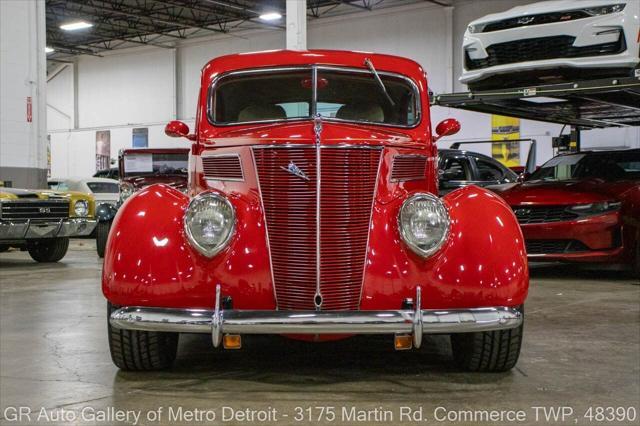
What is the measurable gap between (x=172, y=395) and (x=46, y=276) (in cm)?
592

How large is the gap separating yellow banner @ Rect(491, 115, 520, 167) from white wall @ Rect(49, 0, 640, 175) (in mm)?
216

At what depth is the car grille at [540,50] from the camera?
679 centimetres

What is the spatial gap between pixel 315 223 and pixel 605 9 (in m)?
4.39

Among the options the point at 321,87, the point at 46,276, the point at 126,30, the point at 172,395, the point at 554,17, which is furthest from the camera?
the point at 126,30

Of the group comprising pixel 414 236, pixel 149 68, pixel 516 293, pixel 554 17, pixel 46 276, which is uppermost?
pixel 149 68

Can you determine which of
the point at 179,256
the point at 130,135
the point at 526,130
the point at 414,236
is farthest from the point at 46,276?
the point at 130,135

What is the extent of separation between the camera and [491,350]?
12.9 ft

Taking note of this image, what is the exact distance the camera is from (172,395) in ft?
11.8

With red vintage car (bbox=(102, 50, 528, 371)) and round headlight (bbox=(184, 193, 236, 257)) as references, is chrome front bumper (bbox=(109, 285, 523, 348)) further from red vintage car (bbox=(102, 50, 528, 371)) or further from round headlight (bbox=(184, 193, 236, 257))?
round headlight (bbox=(184, 193, 236, 257))

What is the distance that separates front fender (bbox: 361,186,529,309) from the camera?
145 inches

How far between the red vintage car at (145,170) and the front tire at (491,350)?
725 centimetres

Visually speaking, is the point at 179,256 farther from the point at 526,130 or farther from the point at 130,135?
the point at 130,135

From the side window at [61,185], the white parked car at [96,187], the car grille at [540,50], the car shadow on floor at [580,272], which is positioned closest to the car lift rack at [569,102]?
the car grille at [540,50]

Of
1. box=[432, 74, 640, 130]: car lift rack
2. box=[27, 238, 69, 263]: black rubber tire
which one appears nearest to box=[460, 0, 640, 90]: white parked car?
box=[432, 74, 640, 130]: car lift rack
